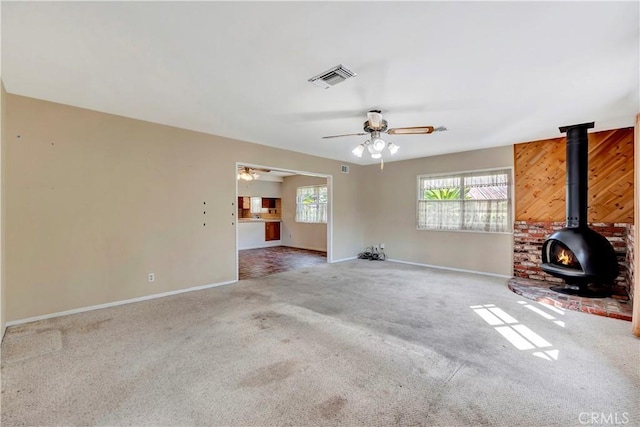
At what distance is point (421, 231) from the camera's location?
659 cm

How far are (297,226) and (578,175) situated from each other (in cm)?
739

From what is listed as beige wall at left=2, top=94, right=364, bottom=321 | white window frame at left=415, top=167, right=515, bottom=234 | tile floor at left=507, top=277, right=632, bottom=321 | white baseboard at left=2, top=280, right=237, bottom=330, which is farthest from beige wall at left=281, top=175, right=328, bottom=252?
tile floor at left=507, top=277, right=632, bottom=321

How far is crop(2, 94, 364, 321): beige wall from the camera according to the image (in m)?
3.18

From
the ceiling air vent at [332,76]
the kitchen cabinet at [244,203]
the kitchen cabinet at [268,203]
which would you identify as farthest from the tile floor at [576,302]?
the kitchen cabinet at [244,203]

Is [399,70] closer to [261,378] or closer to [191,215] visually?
[261,378]

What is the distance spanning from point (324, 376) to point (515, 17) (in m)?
3.01

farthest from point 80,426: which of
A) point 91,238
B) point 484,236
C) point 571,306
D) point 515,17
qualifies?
point 484,236

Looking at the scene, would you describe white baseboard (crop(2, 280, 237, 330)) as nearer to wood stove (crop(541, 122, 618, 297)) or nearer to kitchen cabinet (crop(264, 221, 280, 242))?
kitchen cabinet (crop(264, 221, 280, 242))

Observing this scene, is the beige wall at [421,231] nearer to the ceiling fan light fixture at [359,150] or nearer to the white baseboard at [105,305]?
the ceiling fan light fixture at [359,150]

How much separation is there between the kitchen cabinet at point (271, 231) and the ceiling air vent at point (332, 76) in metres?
7.52

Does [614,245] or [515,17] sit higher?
[515,17]

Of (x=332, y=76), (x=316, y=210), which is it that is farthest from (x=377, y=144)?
(x=316, y=210)

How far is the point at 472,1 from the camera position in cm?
174

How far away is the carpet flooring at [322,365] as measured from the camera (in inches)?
69.5
